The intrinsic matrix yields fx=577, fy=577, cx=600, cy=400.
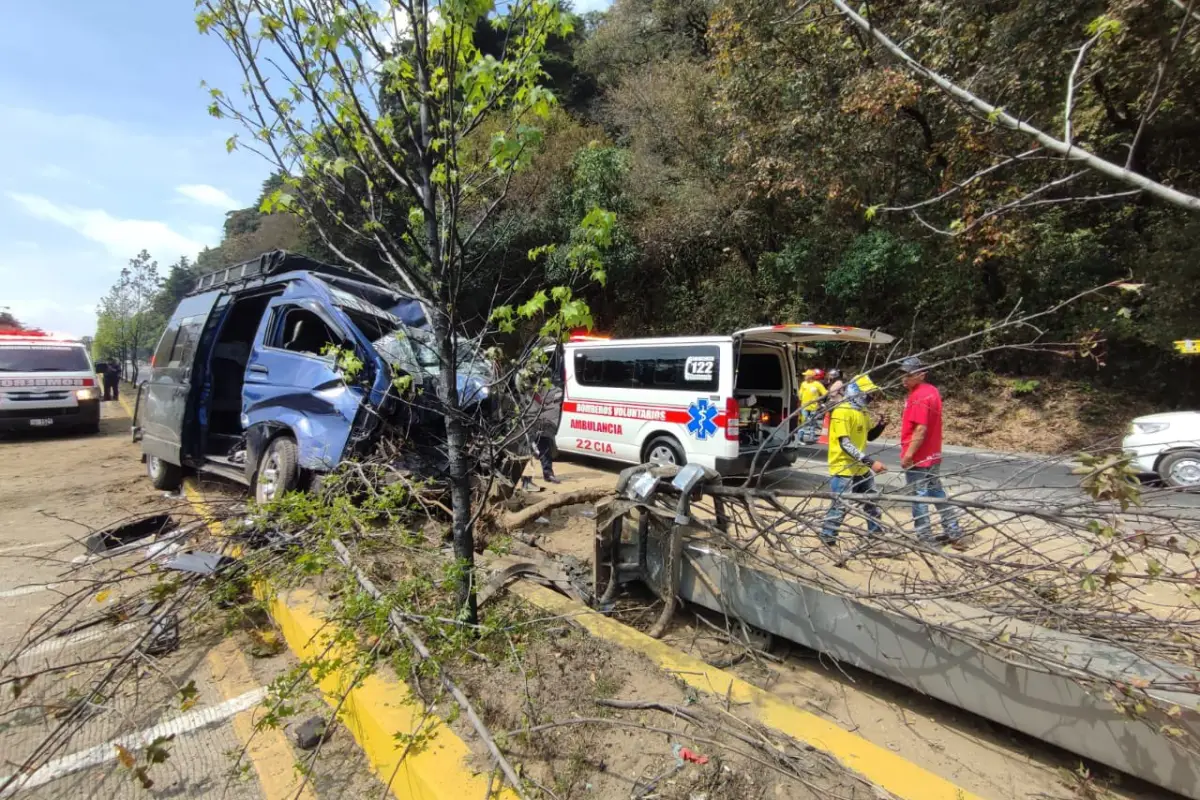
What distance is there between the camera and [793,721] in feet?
7.86

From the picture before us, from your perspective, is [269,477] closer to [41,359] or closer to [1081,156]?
[1081,156]

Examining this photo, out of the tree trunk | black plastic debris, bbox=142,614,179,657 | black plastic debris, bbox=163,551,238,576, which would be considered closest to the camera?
the tree trunk

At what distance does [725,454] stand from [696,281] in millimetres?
11155

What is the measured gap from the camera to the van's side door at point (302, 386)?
4.81 m

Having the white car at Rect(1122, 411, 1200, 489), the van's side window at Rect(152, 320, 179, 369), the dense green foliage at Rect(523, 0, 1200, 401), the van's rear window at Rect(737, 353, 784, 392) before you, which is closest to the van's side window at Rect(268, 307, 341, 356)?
the van's side window at Rect(152, 320, 179, 369)

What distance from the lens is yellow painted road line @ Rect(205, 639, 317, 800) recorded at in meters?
2.40

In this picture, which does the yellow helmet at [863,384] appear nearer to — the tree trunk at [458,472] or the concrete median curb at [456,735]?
the concrete median curb at [456,735]

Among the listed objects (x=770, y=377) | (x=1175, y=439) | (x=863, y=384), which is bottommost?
(x=1175, y=439)

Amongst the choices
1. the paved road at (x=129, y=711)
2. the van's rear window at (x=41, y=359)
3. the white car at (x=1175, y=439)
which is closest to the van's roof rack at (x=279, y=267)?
the paved road at (x=129, y=711)

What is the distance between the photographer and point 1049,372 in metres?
12.6

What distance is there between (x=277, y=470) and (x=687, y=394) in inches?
186

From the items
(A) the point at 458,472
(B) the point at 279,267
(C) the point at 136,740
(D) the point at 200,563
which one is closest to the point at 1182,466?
(A) the point at 458,472

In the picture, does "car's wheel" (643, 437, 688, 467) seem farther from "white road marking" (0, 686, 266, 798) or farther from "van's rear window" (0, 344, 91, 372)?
"van's rear window" (0, 344, 91, 372)

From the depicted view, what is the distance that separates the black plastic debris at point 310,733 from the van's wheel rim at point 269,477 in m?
2.88
